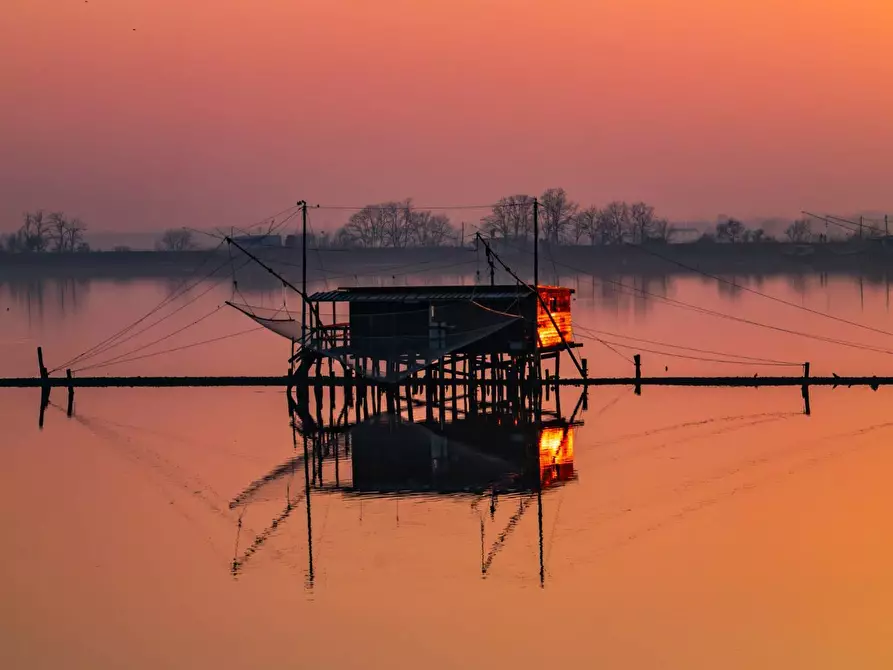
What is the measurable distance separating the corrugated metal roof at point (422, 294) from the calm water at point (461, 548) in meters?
5.05

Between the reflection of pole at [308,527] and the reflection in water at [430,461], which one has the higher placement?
the reflection in water at [430,461]

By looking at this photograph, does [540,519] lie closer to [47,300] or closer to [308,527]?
[308,527]

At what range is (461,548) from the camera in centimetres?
2902

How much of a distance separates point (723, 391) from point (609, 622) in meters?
31.4

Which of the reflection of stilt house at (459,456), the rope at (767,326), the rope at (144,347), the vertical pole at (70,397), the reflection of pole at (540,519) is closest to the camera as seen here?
the reflection of pole at (540,519)

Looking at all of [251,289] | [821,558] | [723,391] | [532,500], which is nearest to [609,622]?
[821,558]

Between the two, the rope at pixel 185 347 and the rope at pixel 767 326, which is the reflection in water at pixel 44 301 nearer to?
the rope at pixel 185 347

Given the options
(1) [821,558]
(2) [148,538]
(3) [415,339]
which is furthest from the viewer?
(3) [415,339]

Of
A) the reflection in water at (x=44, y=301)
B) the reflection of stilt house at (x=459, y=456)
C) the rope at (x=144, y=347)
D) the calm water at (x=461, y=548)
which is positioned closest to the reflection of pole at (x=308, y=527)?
the calm water at (x=461, y=548)

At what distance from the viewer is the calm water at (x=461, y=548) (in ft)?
77.4

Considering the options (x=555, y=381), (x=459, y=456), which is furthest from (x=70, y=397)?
(x=459, y=456)

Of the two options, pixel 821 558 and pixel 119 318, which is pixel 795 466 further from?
pixel 119 318

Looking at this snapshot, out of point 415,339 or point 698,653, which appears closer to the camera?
point 698,653

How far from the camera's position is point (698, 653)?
22812 mm
